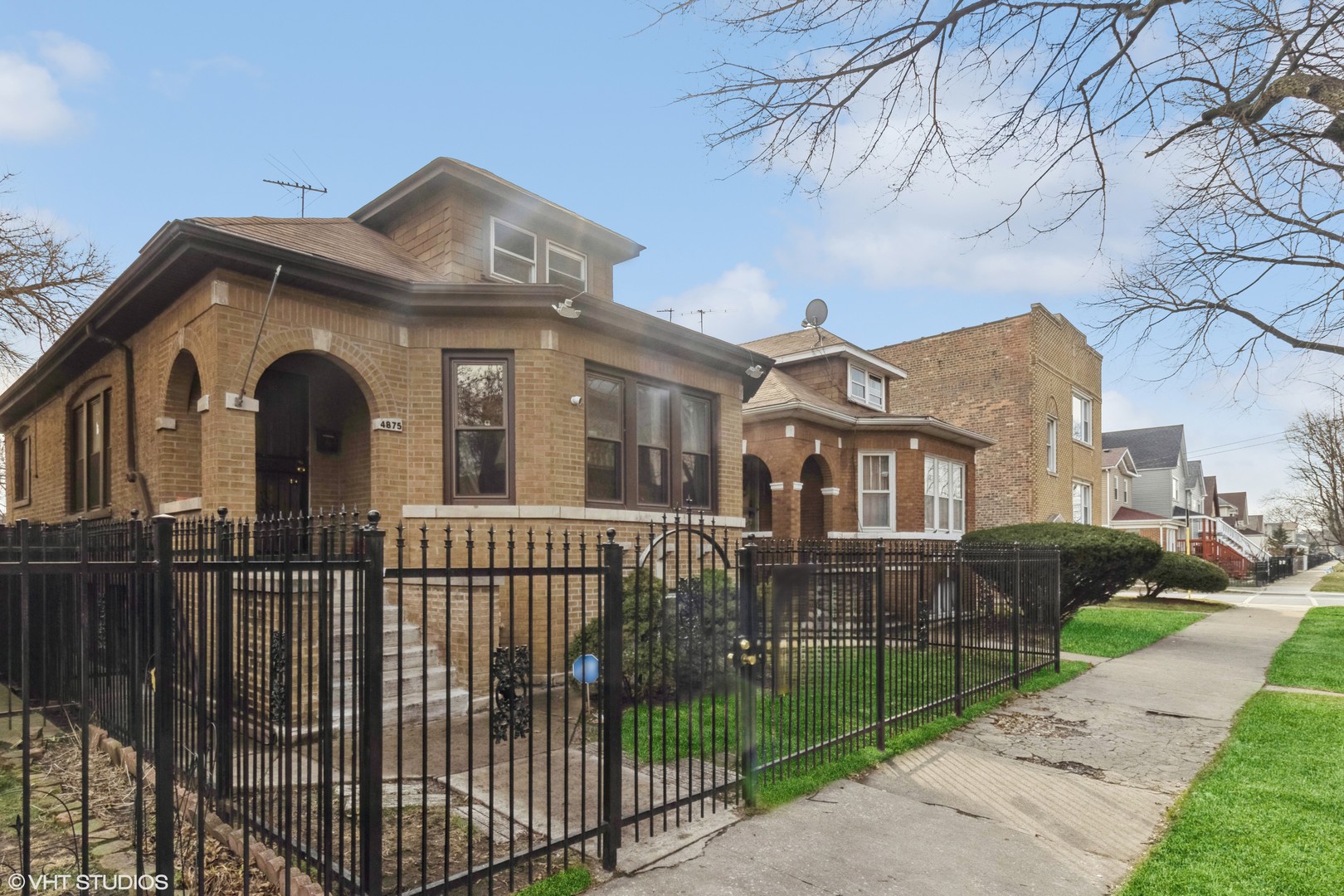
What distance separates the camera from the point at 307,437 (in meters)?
10.5

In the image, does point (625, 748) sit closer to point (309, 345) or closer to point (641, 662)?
point (641, 662)

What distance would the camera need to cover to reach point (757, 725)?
275 inches

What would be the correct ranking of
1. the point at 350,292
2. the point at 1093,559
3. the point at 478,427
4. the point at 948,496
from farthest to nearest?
the point at 948,496 < the point at 1093,559 < the point at 478,427 < the point at 350,292

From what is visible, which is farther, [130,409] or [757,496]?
[757,496]

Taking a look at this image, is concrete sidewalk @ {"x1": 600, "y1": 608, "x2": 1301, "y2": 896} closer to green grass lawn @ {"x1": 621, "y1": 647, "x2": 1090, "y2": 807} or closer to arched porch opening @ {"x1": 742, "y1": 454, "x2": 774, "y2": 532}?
green grass lawn @ {"x1": 621, "y1": 647, "x2": 1090, "y2": 807}

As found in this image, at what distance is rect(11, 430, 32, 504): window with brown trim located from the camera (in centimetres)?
1745

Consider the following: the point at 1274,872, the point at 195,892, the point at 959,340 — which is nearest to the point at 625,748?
the point at 195,892

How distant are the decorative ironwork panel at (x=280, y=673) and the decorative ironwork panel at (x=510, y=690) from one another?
1.01m

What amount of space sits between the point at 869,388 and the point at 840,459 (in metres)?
3.48

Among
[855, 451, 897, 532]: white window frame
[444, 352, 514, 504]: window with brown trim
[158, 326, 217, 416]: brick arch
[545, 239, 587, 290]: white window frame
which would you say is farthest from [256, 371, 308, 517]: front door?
[855, 451, 897, 532]: white window frame

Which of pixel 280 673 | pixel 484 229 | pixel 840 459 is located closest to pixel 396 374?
pixel 484 229

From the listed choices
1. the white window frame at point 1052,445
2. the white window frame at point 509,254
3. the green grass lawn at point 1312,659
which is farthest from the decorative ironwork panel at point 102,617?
the white window frame at point 1052,445

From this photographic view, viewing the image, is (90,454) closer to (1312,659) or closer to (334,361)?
(334,361)

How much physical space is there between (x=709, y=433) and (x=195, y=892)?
9707mm
